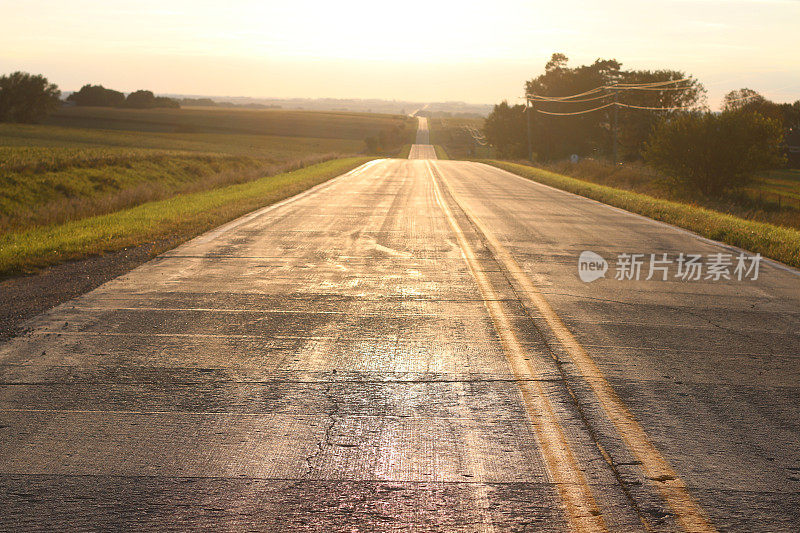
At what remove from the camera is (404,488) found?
359 centimetres

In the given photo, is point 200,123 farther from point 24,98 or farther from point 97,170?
point 97,170

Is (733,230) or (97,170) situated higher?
(97,170)

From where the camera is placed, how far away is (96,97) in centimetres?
13050

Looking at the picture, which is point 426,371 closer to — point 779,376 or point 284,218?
point 779,376

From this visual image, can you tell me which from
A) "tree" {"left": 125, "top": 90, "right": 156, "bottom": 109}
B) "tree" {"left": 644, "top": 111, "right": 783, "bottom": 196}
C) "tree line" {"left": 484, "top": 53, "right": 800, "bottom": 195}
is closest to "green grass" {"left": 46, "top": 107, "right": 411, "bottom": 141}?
"tree" {"left": 125, "top": 90, "right": 156, "bottom": 109}

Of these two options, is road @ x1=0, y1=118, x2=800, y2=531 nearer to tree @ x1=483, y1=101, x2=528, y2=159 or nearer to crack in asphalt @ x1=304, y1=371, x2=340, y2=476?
crack in asphalt @ x1=304, y1=371, x2=340, y2=476

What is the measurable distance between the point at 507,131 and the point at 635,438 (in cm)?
9488

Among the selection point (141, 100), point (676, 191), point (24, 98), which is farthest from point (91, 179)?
point (141, 100)

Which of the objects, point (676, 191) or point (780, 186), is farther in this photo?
point (780, 186)

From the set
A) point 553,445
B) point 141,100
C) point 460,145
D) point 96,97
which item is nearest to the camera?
point 553,445

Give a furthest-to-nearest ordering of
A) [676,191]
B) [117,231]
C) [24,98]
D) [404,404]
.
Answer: [24,98]
[676,191]
[117,231]
[404,404]

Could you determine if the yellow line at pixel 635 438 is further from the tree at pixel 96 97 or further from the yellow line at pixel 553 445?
the tree at pixel 96 97

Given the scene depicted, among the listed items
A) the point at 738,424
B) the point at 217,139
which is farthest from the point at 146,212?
the point at 217,139

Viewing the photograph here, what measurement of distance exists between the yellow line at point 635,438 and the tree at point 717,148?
32054 mm
